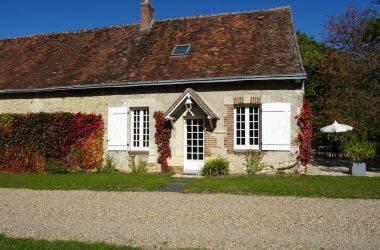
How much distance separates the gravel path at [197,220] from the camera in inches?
204

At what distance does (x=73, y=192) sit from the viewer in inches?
376

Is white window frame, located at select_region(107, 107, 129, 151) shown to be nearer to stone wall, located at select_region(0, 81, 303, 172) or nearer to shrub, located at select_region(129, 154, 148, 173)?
stone wall, located at select_region(0, 81, 303, 172)

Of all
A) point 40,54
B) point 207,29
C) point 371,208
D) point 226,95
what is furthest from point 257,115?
point 40,54

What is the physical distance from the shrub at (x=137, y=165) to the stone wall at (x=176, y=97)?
0.54ft

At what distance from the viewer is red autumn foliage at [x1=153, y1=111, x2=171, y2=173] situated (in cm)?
1318

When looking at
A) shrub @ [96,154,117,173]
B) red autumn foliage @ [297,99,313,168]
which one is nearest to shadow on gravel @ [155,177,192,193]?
shrub @ [96,154,117,173]

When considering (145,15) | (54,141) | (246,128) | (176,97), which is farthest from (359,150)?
(54,141)

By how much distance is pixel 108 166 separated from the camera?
45.3 feet

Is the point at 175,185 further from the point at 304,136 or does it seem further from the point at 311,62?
the point at 311,62

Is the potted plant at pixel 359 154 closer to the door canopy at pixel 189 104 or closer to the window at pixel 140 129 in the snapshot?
the door canopy at pixel 189 104

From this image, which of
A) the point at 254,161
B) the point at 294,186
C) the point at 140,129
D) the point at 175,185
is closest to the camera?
the point at 294,186

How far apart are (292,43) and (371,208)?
299 inches

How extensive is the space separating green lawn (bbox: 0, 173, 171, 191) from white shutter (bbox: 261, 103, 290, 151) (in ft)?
11.7

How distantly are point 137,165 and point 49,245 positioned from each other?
28.7 feet
